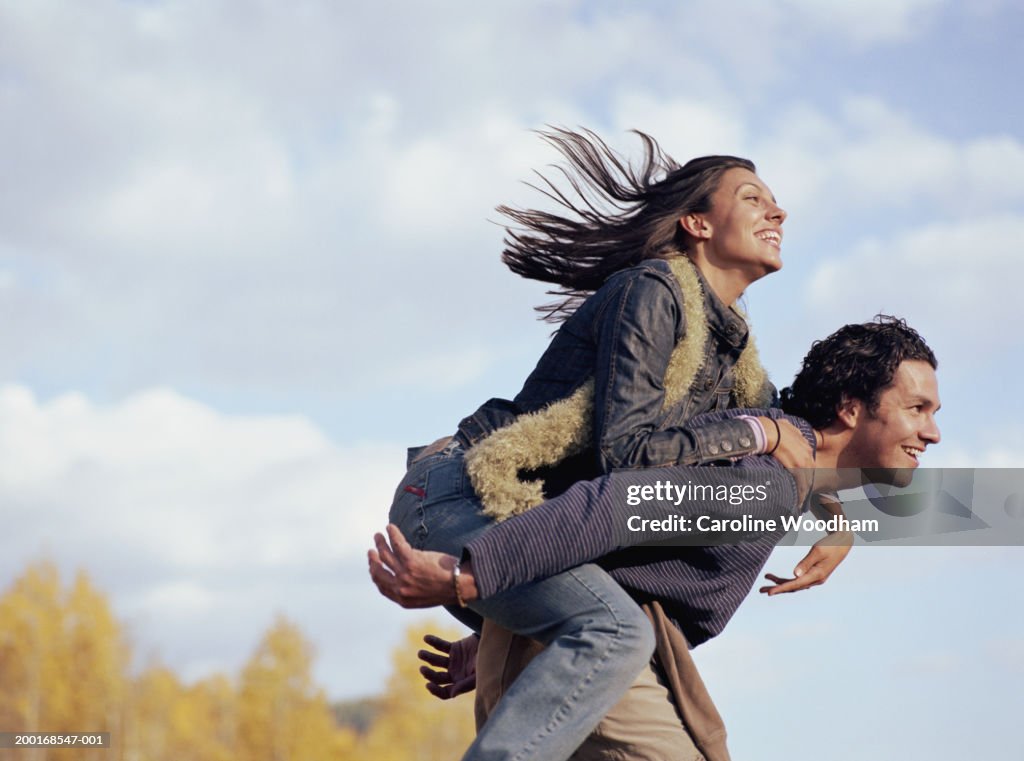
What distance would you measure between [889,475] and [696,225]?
4.38ft

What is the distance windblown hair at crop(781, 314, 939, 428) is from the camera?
5.32 meters

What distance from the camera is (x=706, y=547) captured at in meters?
4.73

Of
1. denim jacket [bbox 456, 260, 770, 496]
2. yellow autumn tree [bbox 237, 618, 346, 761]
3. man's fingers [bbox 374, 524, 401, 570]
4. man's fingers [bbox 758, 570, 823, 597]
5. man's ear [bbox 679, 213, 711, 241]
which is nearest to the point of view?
man's fingers [bbox 374, 524, 401, 570]

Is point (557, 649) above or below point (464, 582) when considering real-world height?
below

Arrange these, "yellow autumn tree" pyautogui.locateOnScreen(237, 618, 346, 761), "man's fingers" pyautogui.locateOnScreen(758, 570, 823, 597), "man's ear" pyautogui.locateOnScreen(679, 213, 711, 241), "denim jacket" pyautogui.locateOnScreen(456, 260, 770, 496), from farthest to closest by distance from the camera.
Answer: "yellow autumn tree" pyautogui.locateOnScreen(237, 618, 346, 761)
"man's ear" pyautogui.locateOnScreen(679, 213, 711, 241)
"man's fingers" pyautogui.locateOnScreen(758, 570, 823, 597)
"denim jacket" pyautogui.locateOnScreen(456, 260, 770, 496)

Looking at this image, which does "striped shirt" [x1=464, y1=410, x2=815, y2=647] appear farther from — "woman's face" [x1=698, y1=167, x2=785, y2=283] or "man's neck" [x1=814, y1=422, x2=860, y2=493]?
"woman's face" [x1=698, y1=167, x2=785, y2=283]

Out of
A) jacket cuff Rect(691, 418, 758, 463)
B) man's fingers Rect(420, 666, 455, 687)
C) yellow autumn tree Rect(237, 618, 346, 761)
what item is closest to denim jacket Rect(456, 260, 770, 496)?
jacket cuff Rect(691, 418, 758, 463)

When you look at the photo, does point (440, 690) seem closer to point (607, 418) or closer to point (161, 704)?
point (607, 418)

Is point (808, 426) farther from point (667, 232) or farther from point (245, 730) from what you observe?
point (245, 730)

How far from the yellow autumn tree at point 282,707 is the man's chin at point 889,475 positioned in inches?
1329

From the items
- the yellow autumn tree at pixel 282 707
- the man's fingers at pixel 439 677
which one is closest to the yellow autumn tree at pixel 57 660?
the yellow autumn tree at pixel 282 707

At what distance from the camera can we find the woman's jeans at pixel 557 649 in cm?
413

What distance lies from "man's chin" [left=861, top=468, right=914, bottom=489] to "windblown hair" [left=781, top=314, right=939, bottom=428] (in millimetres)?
260

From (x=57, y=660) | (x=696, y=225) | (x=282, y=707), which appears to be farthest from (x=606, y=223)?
(x=57, y=660)
